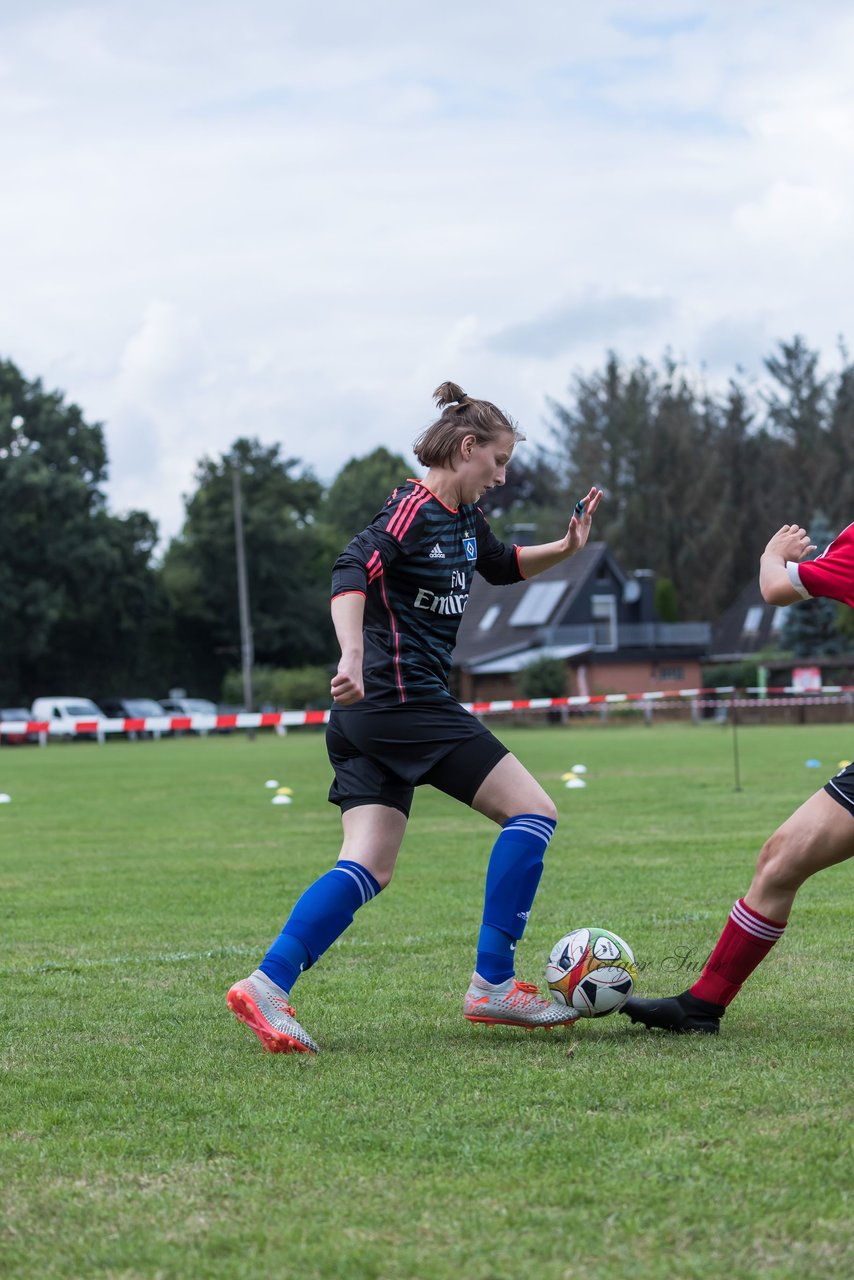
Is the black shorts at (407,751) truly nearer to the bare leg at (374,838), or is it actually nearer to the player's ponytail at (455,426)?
the bare leg at (374,838)

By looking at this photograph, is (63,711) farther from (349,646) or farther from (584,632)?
(349,646)

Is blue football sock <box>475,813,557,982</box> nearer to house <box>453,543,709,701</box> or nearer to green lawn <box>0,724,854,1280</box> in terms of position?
green lawn <box>0,724,854,1280</box>

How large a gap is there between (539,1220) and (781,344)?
244 ft

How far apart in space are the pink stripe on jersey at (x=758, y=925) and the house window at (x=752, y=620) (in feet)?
225

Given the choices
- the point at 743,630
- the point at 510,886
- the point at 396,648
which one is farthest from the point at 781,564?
the point at 743,630

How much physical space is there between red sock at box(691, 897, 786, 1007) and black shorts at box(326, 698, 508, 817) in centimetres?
93

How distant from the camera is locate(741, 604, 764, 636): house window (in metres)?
72.3

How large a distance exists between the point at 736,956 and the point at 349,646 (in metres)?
1.59

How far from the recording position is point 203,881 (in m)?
10.1

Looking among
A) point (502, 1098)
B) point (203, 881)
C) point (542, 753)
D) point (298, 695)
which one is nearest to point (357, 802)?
point (502, 1098)

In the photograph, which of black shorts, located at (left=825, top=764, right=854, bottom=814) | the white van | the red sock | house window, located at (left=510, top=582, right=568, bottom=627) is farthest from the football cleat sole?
house window, located at (left=510, top=582, right=568, bottom=627)

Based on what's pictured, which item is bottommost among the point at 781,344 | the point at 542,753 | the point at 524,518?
the point at 542,753

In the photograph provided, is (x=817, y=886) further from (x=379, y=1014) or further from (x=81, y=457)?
(x=81, y=457)

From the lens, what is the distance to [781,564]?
184 inches
